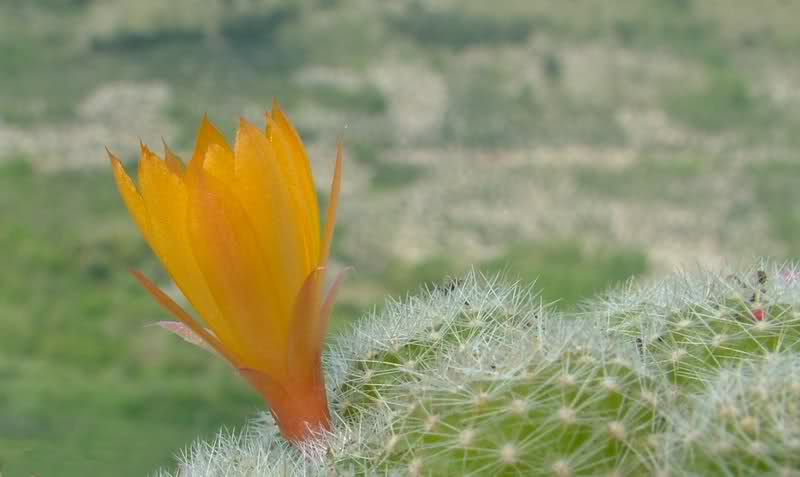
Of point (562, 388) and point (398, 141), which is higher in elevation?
point (562, 388)

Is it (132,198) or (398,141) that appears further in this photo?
(398,141)

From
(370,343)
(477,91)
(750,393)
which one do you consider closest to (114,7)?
(477,91)

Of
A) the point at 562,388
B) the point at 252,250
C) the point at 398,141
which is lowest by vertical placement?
the point at 398,141

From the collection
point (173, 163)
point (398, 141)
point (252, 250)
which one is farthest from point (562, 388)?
point (398, 141)

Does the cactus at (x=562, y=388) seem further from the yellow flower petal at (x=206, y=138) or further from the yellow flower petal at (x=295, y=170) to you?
the yellow flower petal at (x=206, y=138)

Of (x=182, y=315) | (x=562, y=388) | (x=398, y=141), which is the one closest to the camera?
(x=562, y=388)

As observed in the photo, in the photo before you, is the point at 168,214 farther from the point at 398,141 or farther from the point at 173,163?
the point at 398,141

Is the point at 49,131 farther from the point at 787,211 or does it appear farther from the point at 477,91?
the point at 787,211
